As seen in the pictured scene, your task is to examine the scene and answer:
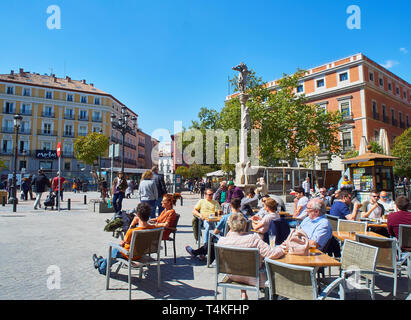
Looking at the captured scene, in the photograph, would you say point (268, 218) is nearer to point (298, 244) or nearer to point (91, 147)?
point (298, 244)

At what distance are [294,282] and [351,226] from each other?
9.25 feet

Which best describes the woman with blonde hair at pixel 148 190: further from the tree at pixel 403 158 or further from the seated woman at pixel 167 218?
the tree at pixel 403 158

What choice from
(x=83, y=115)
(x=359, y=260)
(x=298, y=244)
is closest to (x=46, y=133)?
(x=83, y=115)

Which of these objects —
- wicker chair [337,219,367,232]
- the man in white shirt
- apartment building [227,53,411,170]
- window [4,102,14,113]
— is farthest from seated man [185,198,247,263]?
window [4,102,14,113]

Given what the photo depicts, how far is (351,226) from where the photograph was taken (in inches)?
177

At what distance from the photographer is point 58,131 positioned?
44.6 metres

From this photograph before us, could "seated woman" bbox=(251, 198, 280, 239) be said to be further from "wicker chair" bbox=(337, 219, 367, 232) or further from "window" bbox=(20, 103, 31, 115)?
"window" bbox=(20, 103, 31, 115)

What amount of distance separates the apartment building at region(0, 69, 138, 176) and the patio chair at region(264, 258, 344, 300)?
3997 cm

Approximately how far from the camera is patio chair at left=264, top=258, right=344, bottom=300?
2164 mm

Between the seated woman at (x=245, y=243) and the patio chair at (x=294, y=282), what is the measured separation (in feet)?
1.25

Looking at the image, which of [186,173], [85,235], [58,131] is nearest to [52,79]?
[58,131]

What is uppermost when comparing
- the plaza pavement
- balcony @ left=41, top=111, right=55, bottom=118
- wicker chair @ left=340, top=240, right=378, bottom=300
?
balcony @ left=41, top=111, right=55, bottom=118

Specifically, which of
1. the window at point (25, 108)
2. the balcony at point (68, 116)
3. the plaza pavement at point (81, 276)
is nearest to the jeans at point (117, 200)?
the plaza pavement at point (81, 276)
